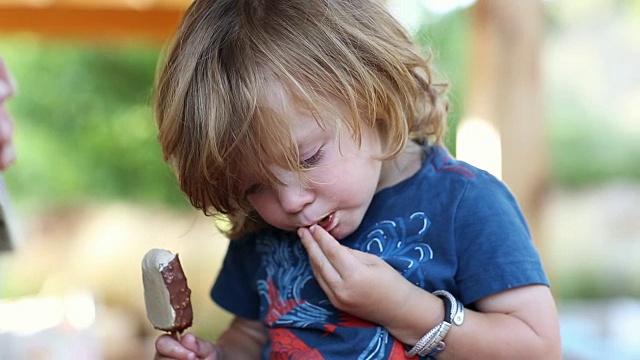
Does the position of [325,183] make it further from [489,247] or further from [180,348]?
[180,348]

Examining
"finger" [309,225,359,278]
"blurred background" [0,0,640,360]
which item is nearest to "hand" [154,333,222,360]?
"finger" [309,225,359,278]

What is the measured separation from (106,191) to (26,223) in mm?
818

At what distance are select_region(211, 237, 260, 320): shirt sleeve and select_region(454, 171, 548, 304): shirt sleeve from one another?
49 cm

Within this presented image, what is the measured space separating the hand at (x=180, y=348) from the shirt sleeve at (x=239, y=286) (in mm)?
181

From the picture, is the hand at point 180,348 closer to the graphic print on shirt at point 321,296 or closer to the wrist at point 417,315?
the graphic print on shirt at point 321,296

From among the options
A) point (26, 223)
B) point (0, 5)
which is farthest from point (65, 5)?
point (26, 223)

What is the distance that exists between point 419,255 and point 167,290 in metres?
0.43

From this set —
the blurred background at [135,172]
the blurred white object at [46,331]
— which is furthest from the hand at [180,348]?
the blurred background at [135,172]

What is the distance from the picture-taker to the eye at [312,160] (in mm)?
1479

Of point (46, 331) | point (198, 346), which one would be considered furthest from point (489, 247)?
point (46, 331)

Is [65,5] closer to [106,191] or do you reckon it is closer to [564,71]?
[106,191]

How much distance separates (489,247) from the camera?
1.52m

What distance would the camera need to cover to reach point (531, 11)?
11.0ft

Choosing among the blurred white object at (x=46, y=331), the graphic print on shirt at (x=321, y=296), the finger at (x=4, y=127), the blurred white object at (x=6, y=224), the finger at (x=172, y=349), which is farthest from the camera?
the blurred white object at (x=46, y=331)
